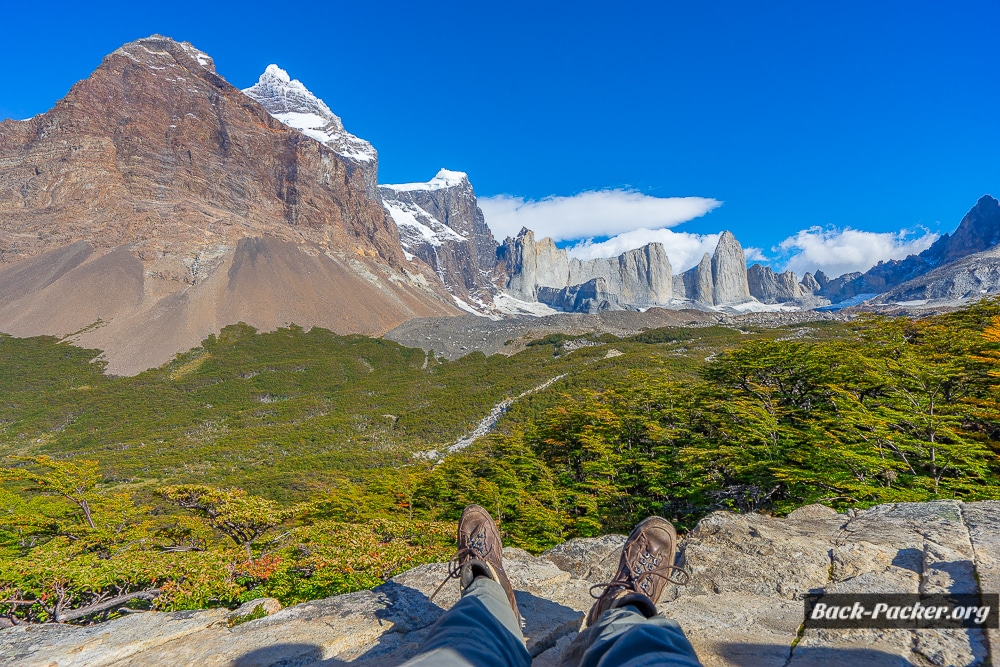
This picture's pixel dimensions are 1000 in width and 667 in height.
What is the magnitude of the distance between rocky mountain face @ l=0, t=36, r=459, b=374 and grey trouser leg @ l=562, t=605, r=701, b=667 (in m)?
59.3

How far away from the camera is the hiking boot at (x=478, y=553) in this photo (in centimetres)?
284

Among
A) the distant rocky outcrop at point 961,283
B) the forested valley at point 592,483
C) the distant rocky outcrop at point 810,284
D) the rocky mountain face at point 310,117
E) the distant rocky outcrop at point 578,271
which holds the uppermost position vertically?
the rocky mountain face at point 310,117

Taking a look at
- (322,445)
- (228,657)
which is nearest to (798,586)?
(228,657)

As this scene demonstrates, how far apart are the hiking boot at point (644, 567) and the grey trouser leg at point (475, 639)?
0.69 metres

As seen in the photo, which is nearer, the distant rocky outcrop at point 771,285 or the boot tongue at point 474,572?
the boot tongue at point 474,572

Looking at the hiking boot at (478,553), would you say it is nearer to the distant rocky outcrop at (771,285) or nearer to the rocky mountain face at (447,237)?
the rocky mountain face at (447,237)

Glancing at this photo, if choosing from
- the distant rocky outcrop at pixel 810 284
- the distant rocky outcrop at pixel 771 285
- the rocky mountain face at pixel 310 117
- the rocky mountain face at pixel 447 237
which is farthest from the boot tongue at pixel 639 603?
the distant rocky outcrop at pixel 810 284

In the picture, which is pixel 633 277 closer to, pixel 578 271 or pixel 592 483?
pixel 578 271

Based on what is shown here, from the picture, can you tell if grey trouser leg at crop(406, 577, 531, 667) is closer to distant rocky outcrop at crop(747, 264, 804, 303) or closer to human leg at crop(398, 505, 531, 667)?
human leg at crop(398, 505, 531, 667)

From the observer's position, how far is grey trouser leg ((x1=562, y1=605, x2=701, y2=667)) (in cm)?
174

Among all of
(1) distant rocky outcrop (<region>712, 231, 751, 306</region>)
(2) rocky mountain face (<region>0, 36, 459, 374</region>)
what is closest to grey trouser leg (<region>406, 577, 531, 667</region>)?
(2) rocky mountain face (<region>0, 36, 459, 374</region>)

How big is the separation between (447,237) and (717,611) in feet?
601

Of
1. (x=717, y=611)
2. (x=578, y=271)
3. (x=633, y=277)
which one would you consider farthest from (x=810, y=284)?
(x=717, y=611)

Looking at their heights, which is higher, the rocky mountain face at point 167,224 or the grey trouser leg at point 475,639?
the rocky mountain face at point 167,224
